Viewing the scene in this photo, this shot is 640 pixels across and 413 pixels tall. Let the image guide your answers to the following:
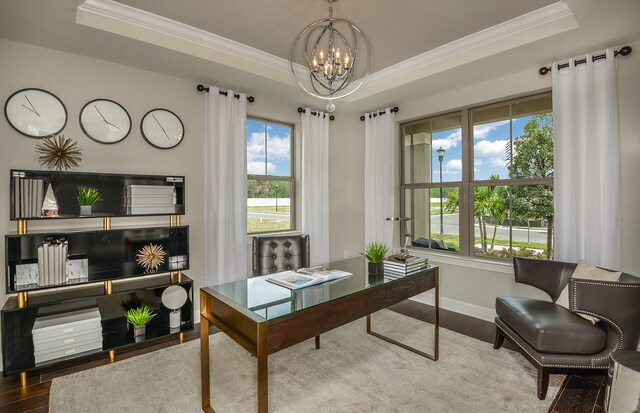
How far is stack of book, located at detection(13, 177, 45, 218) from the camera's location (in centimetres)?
235

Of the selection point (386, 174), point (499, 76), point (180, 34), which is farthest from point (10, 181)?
point (499, 76)

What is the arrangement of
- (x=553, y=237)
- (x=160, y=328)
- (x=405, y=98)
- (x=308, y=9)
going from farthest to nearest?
(x=405, y=98) → (x=553, y=237) → (x=160, y=328) → (x=308, y=9)

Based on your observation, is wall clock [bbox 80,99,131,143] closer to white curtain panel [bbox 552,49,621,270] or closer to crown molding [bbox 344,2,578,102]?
crown molding [bbox 344,2,578,102]

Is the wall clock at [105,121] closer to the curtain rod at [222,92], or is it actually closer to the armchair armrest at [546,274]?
the curtain rod at [222,92]

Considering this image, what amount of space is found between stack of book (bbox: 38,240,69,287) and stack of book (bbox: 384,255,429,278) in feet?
8.14

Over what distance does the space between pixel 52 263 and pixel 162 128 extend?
153 cm

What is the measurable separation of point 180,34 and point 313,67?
1338 millimetres

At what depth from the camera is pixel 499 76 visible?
11.1 ft

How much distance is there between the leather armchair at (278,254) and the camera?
3.02 m

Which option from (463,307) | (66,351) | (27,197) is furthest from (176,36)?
(463,307)

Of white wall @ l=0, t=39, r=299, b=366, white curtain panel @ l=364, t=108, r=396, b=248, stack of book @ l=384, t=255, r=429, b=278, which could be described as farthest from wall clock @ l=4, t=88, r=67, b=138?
white curtain panel @ l=364, t=108, r=396, b=248

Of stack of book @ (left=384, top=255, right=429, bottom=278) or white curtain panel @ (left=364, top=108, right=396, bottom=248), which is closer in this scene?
stack of book @ (left=384, top=255, right=429, bottom=278)

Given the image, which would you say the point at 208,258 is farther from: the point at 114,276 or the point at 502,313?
the point at 502,313

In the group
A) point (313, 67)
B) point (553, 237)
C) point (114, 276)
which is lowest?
point (114, 276)
